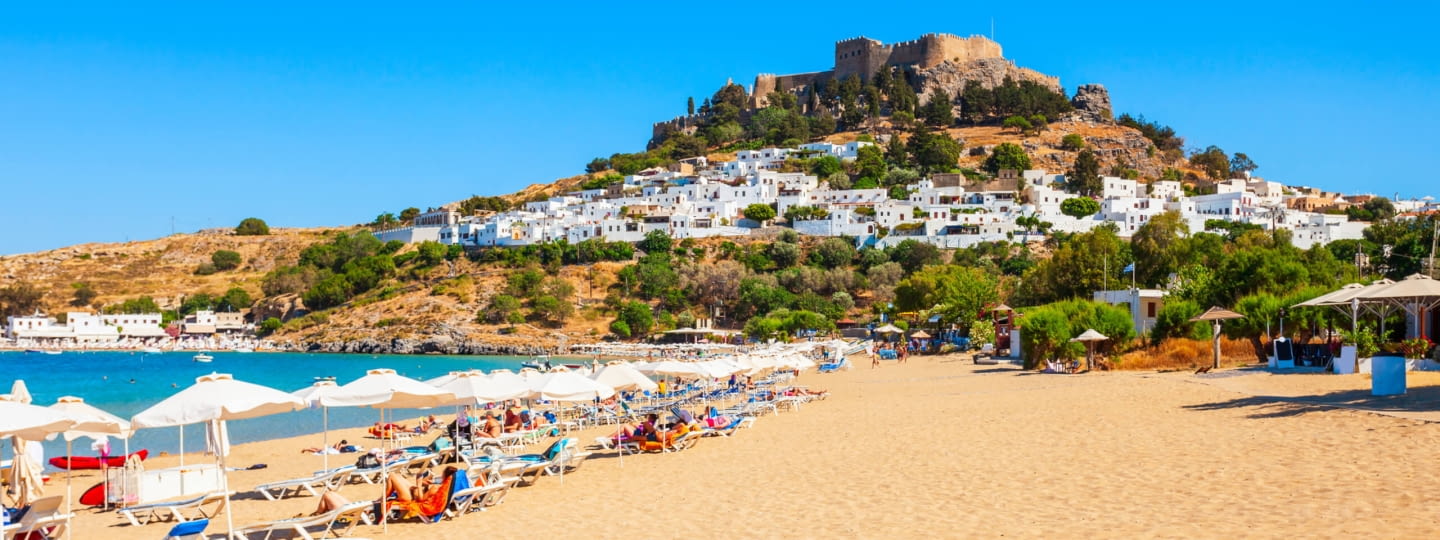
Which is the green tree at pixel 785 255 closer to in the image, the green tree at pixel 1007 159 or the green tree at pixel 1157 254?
the green tree at pixel 1007 159

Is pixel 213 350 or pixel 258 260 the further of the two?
pixel 258 260

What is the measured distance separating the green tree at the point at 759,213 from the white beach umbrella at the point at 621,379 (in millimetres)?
70974

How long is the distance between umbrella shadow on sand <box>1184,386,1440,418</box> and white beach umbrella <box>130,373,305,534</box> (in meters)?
10.9

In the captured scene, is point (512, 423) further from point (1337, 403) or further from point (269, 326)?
point (269, 326)

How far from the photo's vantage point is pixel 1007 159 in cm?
9775

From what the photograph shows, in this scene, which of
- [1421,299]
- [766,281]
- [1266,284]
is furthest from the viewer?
[766,281]

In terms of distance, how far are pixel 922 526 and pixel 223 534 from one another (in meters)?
6.17

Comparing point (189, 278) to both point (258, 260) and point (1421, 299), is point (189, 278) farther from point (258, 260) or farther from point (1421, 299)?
point (1421, 299)

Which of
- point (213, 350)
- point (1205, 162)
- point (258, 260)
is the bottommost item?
point (213, 350)

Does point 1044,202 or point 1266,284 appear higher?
point 1044,202

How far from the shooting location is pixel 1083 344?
28312mm

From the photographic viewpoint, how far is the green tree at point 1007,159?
97.7m

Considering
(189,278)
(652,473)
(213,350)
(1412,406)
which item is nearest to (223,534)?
(652,473)

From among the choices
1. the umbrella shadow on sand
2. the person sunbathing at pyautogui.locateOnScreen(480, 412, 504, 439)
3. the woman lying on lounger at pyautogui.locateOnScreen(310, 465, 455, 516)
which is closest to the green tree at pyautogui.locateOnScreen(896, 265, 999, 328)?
the person sunbathing at pyautogui.locateOnScreen(480, 412, 504, 439)
